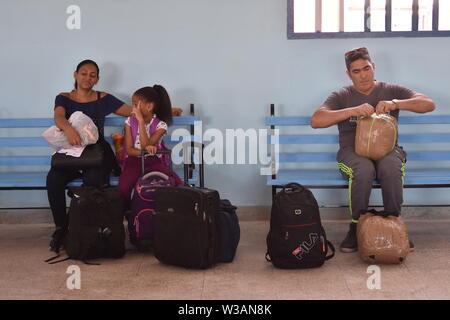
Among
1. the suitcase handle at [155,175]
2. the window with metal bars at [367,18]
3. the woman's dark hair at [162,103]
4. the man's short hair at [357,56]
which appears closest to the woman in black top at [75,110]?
the woman's dark hair at [162,103]

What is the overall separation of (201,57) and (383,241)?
1956 mm

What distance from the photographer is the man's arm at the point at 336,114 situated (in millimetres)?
3812

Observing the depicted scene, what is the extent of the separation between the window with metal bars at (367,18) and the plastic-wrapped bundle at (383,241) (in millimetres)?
1595

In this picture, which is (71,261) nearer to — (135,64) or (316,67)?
(135,64)

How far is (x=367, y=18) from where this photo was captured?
454 cm

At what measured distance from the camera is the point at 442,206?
4648 mm

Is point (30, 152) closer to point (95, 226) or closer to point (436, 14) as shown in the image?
point (95, 226)

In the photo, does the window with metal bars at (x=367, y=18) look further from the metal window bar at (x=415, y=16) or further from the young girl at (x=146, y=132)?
the young girl at (x=146, y=132)

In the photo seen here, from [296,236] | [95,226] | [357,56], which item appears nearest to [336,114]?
[357,56]

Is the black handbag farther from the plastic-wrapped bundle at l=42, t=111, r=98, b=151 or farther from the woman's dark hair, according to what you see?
the woman's dark hair

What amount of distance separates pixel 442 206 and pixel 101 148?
2.49 m

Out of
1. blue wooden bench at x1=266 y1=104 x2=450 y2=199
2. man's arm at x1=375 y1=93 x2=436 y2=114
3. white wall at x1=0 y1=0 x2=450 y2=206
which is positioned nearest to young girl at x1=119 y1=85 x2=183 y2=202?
white wall at x1=0 y1=0 x2=450 y2=206

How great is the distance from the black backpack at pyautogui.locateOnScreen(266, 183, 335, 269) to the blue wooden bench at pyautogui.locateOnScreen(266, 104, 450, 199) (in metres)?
0.41

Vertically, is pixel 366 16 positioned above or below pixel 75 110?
above
